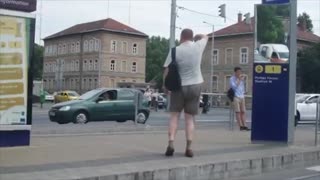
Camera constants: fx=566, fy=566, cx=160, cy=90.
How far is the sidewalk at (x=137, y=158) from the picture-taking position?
8.00 meters

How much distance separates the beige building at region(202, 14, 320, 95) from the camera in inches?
3585

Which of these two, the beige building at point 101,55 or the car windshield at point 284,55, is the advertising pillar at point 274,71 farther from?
the beige building at point 101,55

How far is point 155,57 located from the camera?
138250 millimetres

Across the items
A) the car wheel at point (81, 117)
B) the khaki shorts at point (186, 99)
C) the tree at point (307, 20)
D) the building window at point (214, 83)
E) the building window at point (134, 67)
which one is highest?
the tree at point (307, 20)

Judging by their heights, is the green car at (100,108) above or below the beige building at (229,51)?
below

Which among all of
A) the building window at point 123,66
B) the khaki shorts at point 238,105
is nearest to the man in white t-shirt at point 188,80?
the khaki shorts at point 238,105

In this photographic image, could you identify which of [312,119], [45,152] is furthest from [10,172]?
[312,119]

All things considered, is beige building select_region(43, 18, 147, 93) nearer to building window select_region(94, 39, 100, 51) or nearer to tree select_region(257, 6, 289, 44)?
building window select_region(94, 39, 100, 51)

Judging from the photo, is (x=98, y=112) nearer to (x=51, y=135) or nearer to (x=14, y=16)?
(x=51, y=135)

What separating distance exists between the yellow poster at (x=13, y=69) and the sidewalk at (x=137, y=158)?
0.66 meters

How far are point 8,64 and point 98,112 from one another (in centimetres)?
1276

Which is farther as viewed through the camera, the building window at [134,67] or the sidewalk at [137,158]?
the building window at [134,67]

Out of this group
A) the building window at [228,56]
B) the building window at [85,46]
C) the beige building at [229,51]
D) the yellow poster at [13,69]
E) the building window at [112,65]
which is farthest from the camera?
the building window at [85,46]

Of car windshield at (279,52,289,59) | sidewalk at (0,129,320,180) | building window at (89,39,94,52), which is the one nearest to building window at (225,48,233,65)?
building window at (89,39,94,52)
